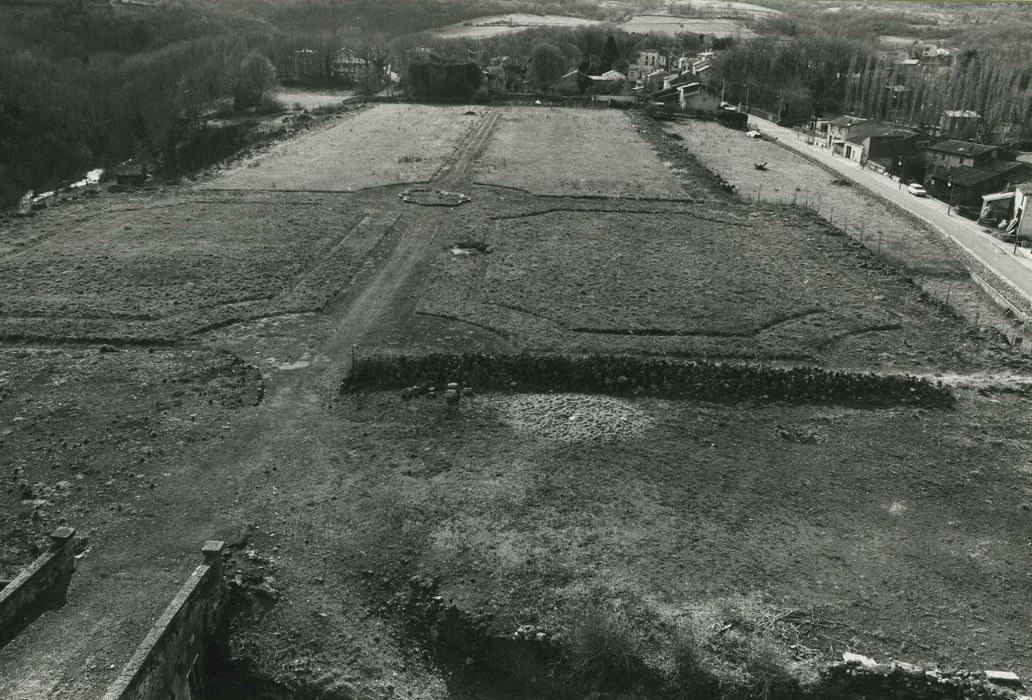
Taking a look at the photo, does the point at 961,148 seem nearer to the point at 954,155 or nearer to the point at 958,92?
the point at 954,155

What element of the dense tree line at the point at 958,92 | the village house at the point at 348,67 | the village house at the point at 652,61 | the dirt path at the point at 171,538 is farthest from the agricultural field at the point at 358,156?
the village house at the point at 652,61

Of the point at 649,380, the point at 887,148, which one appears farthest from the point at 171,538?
the point at 887,148

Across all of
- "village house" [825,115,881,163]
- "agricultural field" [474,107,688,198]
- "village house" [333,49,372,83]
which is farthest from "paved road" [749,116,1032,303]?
"village house" [333,49,372,83]

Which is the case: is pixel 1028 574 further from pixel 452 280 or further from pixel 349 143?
pixel 349 143

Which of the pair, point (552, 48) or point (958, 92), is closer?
point (958, 92)

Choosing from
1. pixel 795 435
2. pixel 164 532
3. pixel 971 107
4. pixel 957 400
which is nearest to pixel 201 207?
pixel 164 532

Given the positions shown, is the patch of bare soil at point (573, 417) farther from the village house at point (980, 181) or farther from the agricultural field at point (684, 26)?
the agricultural field at point (684, 26)
